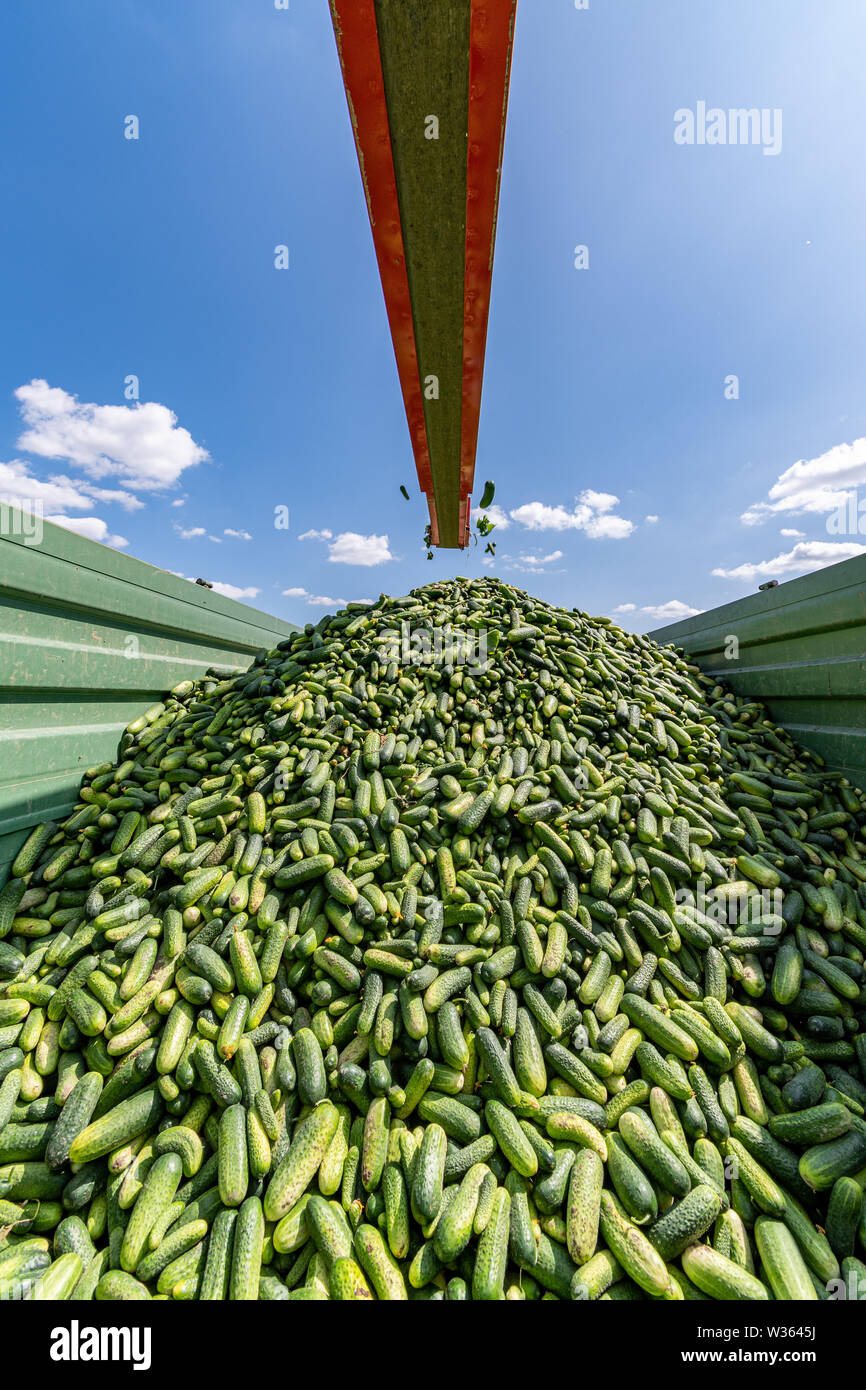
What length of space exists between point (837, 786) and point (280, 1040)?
3.51 meters

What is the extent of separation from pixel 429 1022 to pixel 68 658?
109 inches

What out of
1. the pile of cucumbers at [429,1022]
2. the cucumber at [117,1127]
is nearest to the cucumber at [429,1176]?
the pile of cucumbers at [429,1022]

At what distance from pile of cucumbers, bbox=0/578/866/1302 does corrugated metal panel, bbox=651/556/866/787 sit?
0.46 meters

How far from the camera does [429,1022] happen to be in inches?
81.6

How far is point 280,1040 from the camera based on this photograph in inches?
79.7

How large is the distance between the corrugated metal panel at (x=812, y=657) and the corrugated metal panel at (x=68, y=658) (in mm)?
4790

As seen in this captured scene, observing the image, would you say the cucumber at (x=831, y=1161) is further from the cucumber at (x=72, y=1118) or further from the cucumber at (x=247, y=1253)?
the cucumber at (x=72, y=1118)

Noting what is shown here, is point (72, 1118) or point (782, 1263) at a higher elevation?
point (72, 1118)

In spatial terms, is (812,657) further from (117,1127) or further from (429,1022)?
(117,1127)

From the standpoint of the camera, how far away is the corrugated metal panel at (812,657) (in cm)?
347

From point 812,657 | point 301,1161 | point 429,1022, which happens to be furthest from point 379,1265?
point 812,657

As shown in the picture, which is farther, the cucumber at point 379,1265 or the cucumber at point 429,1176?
the cucumber at point 429,1176

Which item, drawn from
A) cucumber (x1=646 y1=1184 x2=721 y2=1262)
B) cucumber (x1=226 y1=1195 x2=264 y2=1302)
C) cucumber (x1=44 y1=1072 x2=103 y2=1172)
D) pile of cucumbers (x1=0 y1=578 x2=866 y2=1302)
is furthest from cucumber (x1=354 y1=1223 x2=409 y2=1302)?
cucumber (x1=44 y1=1072 x2=103 y2=1172)
